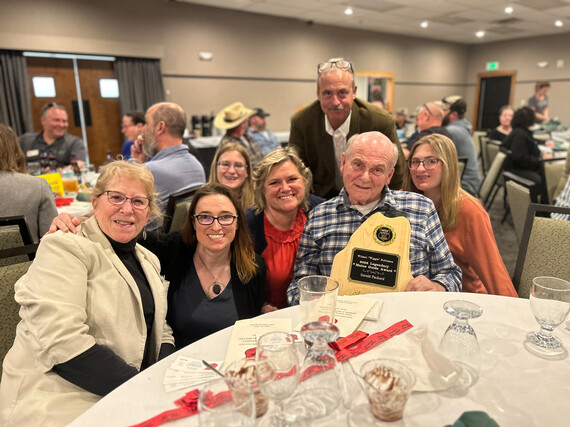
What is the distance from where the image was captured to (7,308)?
141cm

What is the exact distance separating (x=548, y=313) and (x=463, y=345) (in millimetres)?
286

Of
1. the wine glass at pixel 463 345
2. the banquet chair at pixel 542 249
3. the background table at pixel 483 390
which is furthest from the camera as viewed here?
the banquet chair at pixel 542 249

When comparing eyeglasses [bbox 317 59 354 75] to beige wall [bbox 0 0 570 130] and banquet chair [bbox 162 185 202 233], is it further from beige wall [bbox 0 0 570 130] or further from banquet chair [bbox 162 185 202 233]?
beige wall [bbox 0 0 570 130]

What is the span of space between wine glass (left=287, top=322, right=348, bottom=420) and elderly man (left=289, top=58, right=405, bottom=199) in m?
1.87

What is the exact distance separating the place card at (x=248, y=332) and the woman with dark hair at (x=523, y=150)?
15.9ft

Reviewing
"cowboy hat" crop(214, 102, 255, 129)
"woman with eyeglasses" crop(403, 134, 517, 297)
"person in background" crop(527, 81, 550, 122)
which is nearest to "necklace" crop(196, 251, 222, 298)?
"woman with eyeglasses" crop(403, 134, 517, 297)

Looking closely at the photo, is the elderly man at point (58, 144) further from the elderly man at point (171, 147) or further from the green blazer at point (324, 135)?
the green blazer at point (324, 135)

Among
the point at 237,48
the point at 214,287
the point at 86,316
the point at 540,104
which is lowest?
the point at 214,287

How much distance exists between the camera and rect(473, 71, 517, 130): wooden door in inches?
498

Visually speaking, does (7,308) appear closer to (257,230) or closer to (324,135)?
(257,230)

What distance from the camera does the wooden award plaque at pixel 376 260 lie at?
164 centimetres

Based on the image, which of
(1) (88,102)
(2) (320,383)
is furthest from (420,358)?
(1) (88,102)

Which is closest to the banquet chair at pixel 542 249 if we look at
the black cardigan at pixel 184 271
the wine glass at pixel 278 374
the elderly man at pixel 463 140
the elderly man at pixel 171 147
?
the black cardigan at pixel 184 271

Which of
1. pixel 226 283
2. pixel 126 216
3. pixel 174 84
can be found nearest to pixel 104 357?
pixel 126 216
